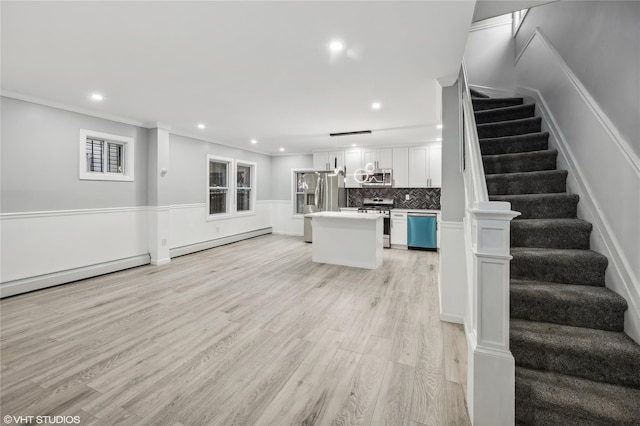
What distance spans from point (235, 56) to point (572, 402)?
3330 millimetres

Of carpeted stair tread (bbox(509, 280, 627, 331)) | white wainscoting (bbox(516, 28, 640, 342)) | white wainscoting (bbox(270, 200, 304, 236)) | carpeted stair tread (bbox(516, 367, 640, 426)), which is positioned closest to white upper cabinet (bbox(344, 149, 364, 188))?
white wainscoting (bbox(270, 200, 304, 236))

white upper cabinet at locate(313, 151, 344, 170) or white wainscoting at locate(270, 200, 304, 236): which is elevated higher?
white upper cabinet at locate(313, 151, 344, 170)

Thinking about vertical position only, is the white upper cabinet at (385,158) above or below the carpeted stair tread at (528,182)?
above

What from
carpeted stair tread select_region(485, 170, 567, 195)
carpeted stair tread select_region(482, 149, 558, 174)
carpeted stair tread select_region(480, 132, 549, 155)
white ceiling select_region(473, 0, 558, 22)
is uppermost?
white ceiling select_region(473, 0, 558, 22)

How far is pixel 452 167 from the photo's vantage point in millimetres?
2852

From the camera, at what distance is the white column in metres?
4.96

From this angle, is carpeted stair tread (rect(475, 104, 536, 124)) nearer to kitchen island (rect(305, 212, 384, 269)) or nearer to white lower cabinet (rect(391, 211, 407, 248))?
kitchen island (rect(305, 212, 384, 269))

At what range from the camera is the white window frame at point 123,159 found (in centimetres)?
411

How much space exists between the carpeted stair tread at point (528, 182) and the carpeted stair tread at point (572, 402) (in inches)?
61.9

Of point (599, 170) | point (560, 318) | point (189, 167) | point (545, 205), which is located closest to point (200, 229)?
point (189, 167)

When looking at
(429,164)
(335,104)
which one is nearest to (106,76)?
(335,104)

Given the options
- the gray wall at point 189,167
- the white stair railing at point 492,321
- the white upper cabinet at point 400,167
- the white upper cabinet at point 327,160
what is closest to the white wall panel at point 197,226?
the gray wall at point 189,167

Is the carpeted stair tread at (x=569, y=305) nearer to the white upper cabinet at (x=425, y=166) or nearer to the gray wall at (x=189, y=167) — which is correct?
the white upper cabinet at (x=425, y=166)

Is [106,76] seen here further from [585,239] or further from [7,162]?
[585,239]
